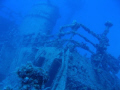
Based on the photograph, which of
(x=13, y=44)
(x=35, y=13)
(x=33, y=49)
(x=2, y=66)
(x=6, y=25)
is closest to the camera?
(x=33, y=49)

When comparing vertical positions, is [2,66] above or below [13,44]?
below

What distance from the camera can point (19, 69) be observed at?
13.6 ft

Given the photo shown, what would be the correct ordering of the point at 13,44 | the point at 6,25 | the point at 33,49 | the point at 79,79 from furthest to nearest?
1. the point at 6,25
2. the point at 13,44
3. the point at 33,49
4. the point at 79,79

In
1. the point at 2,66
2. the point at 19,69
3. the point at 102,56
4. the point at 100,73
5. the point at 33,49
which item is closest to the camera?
the point at 19,69

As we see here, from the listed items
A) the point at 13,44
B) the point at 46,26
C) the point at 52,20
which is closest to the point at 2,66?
the point at 13,44

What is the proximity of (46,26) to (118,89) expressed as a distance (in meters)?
11.8

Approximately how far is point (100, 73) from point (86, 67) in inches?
59.4

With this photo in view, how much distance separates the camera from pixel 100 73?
9.55 m

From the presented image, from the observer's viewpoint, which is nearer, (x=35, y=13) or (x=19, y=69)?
(x=19, y=69)

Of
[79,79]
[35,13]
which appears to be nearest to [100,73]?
[79,79]

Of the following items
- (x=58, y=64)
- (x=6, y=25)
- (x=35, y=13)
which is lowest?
(x=58, y=64)

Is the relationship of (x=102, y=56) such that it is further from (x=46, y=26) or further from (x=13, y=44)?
(x=13, y=44)

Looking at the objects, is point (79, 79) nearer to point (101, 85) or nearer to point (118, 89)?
point (101, 85)

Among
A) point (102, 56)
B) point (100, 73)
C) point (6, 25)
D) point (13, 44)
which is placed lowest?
point (100, 73)
